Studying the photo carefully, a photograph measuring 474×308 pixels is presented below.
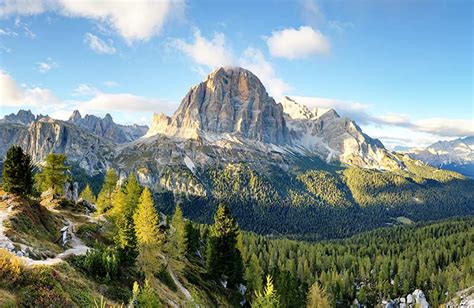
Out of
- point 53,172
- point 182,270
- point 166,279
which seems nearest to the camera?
point 166,279

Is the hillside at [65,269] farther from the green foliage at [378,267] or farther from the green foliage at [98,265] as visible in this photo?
the green foliage at [378,267]

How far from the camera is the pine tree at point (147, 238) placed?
5137cm

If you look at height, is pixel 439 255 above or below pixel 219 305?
below

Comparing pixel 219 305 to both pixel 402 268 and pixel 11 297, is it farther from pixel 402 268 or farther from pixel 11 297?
pixel 402 268

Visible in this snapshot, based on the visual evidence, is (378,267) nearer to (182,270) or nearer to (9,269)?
(182,270)

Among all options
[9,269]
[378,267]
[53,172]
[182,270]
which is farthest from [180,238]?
[378,267]

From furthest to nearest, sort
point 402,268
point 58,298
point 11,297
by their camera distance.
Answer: point 402,268 → point 58,298 → point 11,297

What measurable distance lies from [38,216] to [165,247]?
936 inches

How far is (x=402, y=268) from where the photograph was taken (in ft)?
496

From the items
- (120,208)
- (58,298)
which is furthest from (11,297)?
(120,208)

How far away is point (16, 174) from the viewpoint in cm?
5175

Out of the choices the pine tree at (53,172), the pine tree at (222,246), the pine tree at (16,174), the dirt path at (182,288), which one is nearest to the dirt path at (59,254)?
the pine tree at (16,174)

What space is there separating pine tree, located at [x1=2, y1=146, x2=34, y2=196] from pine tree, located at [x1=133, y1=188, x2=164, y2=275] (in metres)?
17.7

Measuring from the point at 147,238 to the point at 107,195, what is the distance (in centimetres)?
4843
